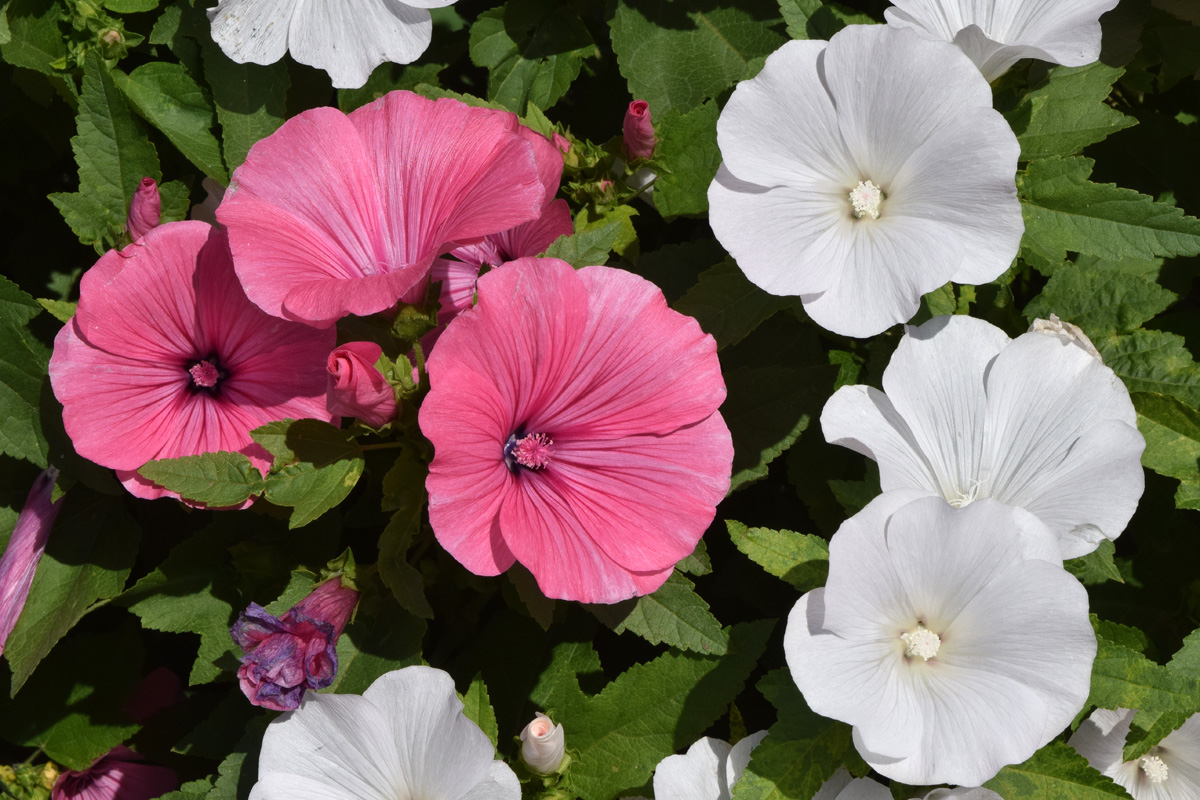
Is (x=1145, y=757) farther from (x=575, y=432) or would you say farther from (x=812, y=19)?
(x=812, y=19)

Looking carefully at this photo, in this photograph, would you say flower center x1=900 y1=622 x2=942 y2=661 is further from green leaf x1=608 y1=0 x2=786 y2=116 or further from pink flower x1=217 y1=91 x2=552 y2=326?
green leaf x1=608 y1=0 x2=786 y2=116

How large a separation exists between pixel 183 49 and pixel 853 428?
1509 millimetres

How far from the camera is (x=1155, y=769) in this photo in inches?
73.2

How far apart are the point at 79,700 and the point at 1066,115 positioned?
2394mm

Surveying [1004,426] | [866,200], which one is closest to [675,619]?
[1004,426]

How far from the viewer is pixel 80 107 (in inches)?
78.2

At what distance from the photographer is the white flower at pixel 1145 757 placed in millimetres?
1828

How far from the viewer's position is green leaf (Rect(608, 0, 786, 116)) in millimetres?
2221

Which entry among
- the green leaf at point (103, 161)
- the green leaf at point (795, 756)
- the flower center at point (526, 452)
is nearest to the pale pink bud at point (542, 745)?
the green leaf at point (795, 756)

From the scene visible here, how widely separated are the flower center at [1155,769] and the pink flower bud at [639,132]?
1.43 metres

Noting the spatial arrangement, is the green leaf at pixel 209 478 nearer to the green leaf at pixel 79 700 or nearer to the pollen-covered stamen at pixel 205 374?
the pollen-covered stamen at pixel 205 374

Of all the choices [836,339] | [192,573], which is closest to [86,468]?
[192,573]

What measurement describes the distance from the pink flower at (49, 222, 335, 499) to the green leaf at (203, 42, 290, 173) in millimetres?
325

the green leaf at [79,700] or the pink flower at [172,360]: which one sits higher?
the pink flower at [172,360]
